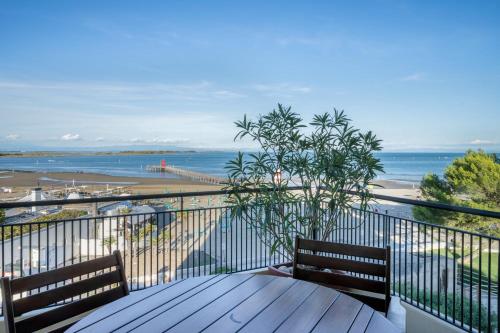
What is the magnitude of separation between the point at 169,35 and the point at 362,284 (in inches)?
378

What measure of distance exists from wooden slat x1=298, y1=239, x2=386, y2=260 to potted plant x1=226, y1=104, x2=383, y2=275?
110 centimetres

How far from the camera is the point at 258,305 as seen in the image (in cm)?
138

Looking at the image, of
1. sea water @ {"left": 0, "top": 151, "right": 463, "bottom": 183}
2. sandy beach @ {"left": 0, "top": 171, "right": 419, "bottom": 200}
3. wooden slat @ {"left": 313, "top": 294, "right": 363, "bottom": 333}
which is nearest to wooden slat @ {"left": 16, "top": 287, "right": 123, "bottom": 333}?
wooden slat @ {"left": 313, "top": 294, "right": 363, "bottom": 333}

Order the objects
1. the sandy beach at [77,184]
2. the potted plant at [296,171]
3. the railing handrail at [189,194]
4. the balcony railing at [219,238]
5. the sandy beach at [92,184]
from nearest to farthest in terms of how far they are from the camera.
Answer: the railing handrail at [189,194], the balcony railing at [219,238], the potted plant at [296,171], the sandy beach at [77,184], the sandy beach at [92,184]

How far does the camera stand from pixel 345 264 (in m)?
1.79

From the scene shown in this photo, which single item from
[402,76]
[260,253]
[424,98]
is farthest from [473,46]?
[260,253]

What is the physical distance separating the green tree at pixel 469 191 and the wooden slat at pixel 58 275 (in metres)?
11.7

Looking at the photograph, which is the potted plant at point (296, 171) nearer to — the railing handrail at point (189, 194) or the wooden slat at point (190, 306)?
the railing handrail at point (189, 194)

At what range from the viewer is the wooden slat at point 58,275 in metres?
1.28

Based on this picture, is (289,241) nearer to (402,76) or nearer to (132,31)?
(132,31)

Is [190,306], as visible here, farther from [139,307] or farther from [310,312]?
[310,312]

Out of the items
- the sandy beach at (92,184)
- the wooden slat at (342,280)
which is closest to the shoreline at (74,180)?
the sandy beach at (92,184)

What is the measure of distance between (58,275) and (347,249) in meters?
1.42

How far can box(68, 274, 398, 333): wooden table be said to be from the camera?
1.19 m
